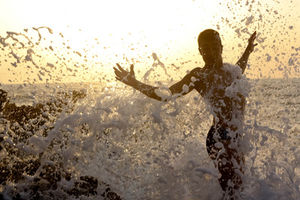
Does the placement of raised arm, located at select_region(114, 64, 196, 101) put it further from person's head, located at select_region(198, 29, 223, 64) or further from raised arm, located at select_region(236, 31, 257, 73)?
raised arm, located at select_region(236, 31, 257, 73)

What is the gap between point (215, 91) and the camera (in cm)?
324

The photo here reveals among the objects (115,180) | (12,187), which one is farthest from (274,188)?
(12,187)

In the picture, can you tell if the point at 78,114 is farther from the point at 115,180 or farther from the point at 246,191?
the point at 246,191

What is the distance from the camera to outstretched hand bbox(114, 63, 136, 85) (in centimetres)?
336

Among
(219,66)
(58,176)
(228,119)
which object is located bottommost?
(58,176)

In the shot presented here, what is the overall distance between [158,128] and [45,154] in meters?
1.88

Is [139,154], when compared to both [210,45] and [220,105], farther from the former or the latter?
[210,45]

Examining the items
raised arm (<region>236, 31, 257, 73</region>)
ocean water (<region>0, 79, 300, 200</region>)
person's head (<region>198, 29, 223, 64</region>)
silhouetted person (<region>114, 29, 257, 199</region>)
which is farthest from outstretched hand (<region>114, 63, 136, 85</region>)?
raised arm (<region>236, 31, 257, 73</region>)

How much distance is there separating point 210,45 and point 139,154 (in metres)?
2.06

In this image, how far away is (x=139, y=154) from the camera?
4.37 metres

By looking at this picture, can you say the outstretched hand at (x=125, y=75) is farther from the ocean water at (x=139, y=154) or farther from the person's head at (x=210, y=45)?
the person's head at (x=210, y=45)

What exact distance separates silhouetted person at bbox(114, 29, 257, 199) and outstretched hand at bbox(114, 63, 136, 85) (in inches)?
7.9

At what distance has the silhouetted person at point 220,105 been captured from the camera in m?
3.21

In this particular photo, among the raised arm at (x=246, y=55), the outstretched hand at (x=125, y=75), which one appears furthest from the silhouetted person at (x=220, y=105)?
the raised arm at (x=246, y=55)
